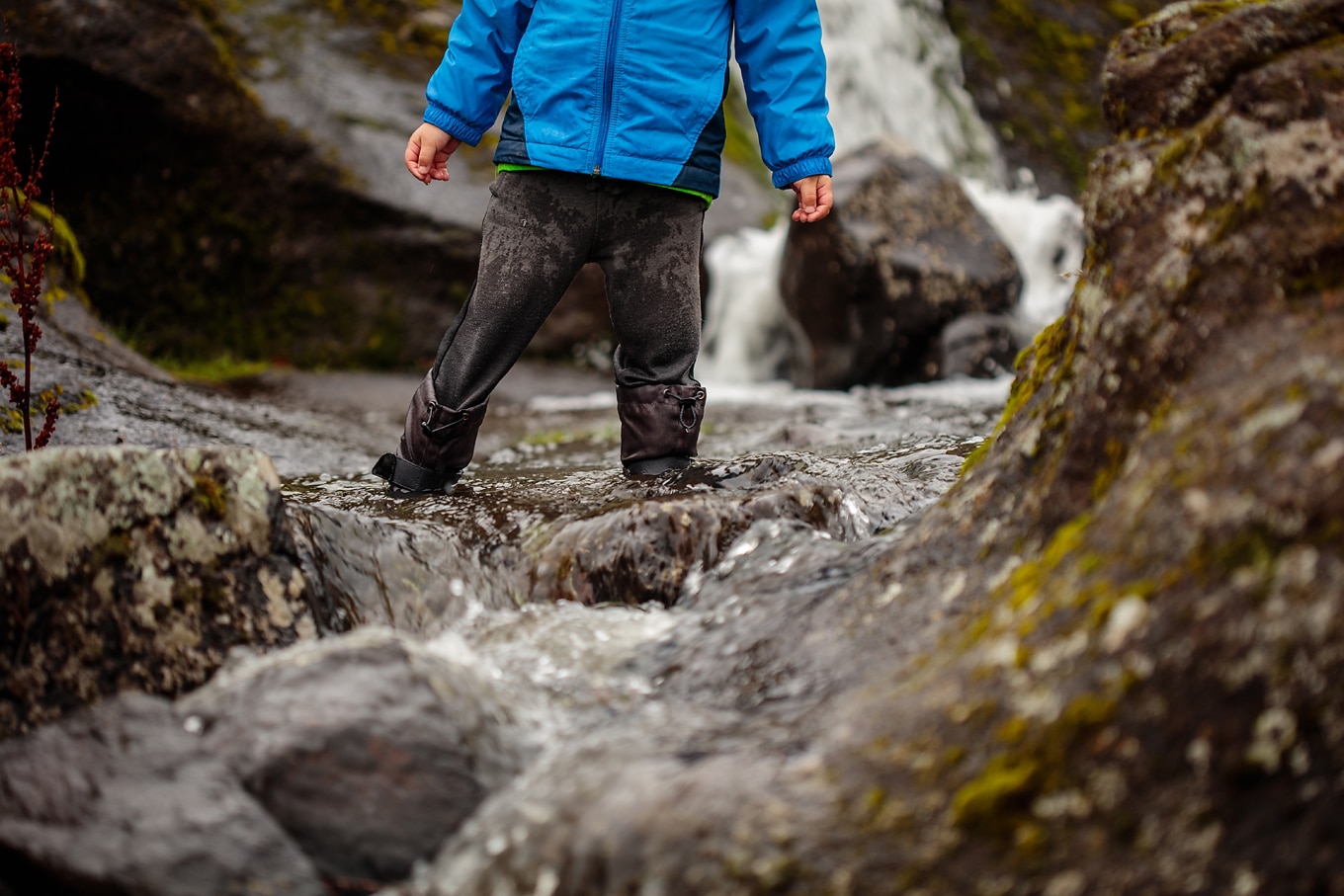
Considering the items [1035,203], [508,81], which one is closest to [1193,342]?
[508,81]

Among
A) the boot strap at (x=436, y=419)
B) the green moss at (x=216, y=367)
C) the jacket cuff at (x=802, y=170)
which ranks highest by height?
the jacket cuff at (x=802, y=170)

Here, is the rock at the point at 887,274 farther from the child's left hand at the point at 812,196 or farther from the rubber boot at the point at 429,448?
the rubber boot at the point at 429,448

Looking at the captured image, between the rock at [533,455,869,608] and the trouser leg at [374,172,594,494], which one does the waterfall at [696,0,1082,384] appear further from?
the rock at [533,455,869,608]

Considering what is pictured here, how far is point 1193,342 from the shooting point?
215 centimetres

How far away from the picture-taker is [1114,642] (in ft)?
5.81

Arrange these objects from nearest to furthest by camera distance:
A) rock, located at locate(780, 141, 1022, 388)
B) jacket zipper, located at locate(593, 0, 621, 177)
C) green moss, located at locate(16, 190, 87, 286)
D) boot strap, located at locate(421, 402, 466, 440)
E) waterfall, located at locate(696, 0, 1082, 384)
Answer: jacket zipper, located at locate(593, 0, 621, 177), boot strap, located at locate(421, 402, 466, 440), green moss, located at locate(16, 190, 87, 286), rock, located at locate(780, 141, 1022, 388), waterfall, located at locate(696, 0, 1082, 384)

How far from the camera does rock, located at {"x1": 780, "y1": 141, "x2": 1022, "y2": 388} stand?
868 centimetres

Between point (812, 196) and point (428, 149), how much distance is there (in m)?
1.35

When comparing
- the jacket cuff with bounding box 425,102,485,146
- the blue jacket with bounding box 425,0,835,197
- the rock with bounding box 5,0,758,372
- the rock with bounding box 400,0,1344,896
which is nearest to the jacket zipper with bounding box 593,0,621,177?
the blue jacket with bounding box 425,0,835,197

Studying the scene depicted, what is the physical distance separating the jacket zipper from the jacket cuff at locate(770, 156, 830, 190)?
0.62 meters

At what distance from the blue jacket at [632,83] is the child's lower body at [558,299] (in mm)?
148

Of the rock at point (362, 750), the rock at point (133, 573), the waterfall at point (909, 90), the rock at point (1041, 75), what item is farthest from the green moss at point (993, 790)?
the rock at point (1041, 75)

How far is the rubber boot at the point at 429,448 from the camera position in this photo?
392 cm

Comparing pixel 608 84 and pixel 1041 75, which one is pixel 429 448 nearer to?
pixel 608 84
